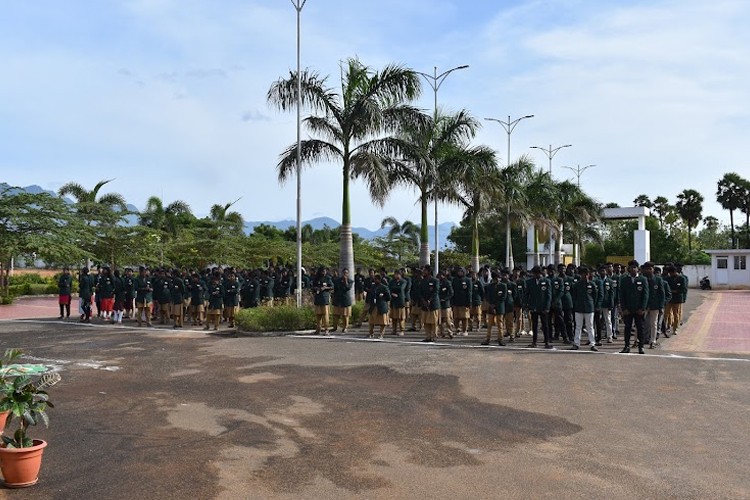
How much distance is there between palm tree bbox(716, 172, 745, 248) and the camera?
70.4 meters

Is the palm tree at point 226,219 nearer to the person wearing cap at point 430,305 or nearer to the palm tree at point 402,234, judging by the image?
the palm tree at point 402,234

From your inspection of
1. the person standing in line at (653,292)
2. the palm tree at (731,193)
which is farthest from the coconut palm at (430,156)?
the palm tree at (731,193)

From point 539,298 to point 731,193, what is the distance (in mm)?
64269

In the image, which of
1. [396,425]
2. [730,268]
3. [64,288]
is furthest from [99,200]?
[730,268]

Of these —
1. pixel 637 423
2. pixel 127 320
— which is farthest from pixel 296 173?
pixel 637 423

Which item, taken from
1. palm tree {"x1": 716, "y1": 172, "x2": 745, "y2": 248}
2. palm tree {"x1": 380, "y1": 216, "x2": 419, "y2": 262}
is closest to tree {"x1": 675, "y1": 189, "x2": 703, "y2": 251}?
palm tree {"x1": 716, "y1": 172, "x2": 745, "y2": 248}

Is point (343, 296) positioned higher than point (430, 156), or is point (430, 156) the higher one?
point (430, 156)

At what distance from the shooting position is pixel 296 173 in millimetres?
21953

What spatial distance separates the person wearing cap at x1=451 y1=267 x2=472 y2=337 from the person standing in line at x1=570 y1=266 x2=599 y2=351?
3235 millimetres

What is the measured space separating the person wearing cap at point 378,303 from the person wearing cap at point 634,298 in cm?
578

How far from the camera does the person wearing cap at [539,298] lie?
51.2 feet

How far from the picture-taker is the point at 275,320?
62.6ft

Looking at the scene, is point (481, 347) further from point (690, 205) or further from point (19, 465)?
point (690, 205)

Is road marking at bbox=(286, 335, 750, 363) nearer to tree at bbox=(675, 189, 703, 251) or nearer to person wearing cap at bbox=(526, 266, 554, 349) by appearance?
person wearing cap at bbox=(526, 266, 554, 349)
